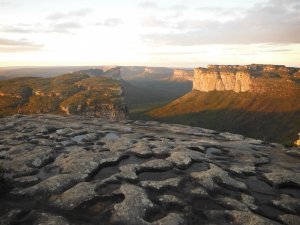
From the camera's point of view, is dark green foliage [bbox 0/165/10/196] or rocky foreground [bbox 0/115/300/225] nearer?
rocky foreground [bbox 0/115/300/225]

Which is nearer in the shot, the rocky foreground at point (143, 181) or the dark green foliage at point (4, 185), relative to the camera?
the rocky foreground at point (143, 181)

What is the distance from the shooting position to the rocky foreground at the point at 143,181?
61.9ft

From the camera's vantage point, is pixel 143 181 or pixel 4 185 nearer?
pixel 4 185

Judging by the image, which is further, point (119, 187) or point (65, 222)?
point (119, 187)

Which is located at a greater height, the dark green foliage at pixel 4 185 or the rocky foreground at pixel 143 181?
the dark green foliage at pixel 4 185

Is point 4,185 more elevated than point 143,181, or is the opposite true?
point 4,185

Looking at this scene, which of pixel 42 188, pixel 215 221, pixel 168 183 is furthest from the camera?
pixel 168 183

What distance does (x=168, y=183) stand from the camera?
23.6 m

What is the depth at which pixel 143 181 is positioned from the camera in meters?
23.8

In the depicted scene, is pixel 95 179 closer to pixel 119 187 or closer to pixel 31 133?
pixel 119 187

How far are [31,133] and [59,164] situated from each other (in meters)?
13.7

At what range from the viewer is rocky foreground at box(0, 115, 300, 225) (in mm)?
18859

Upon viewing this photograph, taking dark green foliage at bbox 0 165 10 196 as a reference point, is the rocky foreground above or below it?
below

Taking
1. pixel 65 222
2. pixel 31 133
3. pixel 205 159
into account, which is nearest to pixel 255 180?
pixel 205 159
